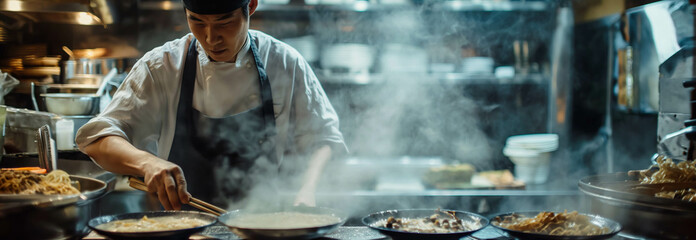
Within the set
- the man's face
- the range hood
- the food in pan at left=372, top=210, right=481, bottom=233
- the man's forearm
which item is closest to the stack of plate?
the food in pan at left=372, top=210, right=481, bottom=233

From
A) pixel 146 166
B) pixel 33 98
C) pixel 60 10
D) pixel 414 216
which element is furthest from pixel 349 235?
pixel 33 98

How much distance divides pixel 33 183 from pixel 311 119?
4.22 ft

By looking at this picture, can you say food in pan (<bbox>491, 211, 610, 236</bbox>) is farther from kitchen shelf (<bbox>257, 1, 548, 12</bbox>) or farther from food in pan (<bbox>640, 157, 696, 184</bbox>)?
kitchen shelf (<bbox>257, 1, 548, 12</bbox>)

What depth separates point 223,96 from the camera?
2650 mm

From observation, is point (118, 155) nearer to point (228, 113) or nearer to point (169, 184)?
point (169, 184)

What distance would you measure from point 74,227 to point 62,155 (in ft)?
6.20

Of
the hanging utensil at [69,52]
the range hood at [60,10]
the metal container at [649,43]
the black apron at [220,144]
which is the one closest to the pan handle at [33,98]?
the hanging utensil at [69,52]

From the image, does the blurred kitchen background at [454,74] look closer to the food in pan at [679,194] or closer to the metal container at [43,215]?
the food in pan at [679,194]

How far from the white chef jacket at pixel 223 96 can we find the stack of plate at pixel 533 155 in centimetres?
237

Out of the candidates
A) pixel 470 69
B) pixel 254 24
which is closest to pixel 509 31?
pixel 470 69

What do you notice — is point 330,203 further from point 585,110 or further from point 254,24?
point 585,110

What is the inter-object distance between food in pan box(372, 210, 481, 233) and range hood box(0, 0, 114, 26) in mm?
2628

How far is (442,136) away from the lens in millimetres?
5188

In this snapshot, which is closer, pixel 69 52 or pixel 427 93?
pixel 69 52
